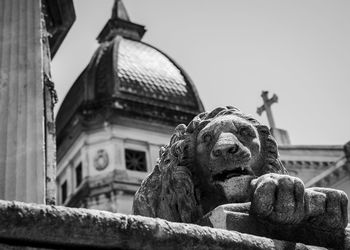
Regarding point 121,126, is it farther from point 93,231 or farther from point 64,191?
point 93,231

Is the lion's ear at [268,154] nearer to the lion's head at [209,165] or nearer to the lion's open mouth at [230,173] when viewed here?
the lion's head at [209,165]

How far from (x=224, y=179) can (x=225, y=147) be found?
0.15 meters

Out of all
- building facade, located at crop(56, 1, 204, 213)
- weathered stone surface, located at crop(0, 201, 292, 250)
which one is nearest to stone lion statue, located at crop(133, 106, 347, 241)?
weathered stone surface, located at crop(0, 201, 292, 250)

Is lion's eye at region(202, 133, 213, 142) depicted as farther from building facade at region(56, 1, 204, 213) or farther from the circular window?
the circular window

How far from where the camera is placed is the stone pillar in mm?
6512

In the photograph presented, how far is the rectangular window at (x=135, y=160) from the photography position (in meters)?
29.5

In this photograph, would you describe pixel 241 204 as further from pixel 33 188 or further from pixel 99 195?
pixel 99 195

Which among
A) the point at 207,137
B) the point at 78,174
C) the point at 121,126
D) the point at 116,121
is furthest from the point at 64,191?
the point at 207,137

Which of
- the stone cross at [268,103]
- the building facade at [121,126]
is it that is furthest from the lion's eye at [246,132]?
the stone cross at [268,103]

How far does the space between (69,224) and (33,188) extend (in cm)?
470

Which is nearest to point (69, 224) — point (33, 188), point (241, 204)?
point (241, 204)

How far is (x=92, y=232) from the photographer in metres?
2.01

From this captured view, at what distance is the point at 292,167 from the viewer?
2295cm

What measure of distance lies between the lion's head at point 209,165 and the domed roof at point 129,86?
26.4 m
